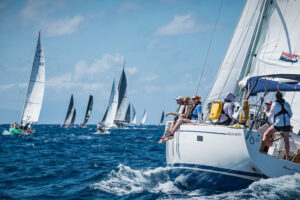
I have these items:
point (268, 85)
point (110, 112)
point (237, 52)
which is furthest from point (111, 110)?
point (268, 85)

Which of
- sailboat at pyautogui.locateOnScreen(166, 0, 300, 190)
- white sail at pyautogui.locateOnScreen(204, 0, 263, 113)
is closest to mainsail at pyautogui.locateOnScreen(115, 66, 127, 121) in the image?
white sail at pyautogui.locateOnScreen(204, 0, 263, 113)

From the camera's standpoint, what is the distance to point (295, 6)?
10.3 m

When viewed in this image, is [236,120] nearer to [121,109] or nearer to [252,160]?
[252,160]

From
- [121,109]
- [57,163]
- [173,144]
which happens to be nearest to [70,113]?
[121,109]

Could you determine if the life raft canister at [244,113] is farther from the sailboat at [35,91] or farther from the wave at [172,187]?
the sailboat at [35,91]

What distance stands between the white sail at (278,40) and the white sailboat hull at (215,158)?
3.85 metres

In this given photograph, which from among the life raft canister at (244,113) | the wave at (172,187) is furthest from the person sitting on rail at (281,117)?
the wave at (172,187)

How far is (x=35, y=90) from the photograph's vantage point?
130 ft

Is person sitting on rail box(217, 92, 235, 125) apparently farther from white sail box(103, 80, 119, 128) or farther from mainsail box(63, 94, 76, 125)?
mainsail box(63, 94, 76, 125)

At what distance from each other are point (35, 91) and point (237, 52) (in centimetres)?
3260

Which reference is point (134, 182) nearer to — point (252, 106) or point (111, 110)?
point (252, 106)

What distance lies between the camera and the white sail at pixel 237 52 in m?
10.6

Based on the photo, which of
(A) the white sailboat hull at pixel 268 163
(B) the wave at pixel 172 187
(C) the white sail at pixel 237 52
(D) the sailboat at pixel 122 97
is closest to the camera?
(B) the wave at pixel 172 187

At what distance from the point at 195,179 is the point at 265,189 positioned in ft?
5.08
